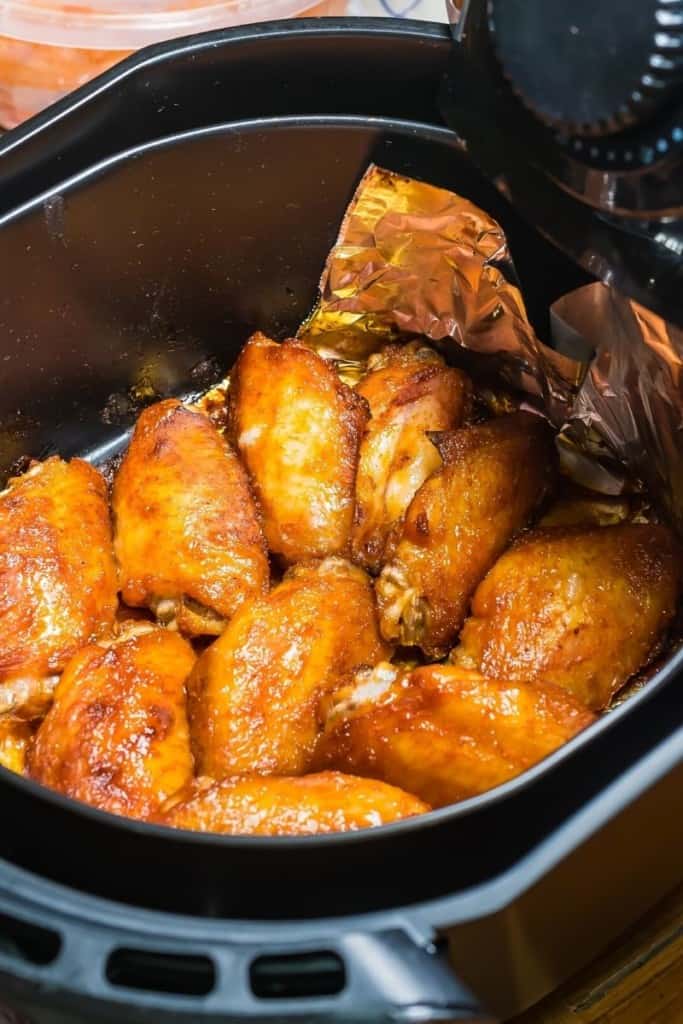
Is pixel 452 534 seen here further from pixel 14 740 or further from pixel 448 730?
pixel 14 740

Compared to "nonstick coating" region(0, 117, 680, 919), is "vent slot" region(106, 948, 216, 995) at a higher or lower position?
lower

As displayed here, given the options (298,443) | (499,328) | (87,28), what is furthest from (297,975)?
(87,28)

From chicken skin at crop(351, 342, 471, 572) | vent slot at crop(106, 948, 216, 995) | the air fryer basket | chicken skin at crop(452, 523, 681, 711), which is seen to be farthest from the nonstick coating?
vent slot at crop(106, 948, 216, 995)

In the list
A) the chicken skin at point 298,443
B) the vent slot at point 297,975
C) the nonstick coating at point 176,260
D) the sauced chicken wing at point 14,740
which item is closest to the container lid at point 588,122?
the nonstick coating at point 176,260

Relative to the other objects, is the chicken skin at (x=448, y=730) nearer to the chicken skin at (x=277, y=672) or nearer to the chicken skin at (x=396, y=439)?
the chicken skin at (x=277, y=672)

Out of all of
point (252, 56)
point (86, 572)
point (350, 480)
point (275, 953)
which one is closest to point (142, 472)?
point (86, 572)

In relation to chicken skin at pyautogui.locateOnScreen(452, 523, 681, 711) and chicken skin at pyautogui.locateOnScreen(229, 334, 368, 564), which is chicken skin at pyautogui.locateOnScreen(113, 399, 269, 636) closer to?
chicken skin at pyautogui.locateOnScreen(229, 334, 368, 564)

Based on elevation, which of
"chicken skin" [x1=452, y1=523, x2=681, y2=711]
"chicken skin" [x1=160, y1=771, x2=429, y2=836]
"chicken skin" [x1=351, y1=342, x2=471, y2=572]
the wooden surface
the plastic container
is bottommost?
the wooden surface
